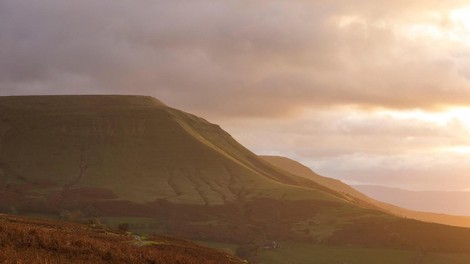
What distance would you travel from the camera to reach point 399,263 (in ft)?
647

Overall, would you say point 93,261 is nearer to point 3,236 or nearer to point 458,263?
point 3,236

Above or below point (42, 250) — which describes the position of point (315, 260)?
below

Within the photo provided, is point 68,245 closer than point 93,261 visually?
No

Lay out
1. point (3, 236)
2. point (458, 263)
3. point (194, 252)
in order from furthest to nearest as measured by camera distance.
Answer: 1. point (458, 263)
2. point (194, 252)
3. point (3, 236)

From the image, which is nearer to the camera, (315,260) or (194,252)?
(194,252)

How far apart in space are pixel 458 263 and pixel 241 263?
175306 millimetres

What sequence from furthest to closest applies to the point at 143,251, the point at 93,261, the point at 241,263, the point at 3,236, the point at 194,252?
1. the point at 241,263
2. the point at 194,252
3. the point at 143,251
4. the point at 3,236
5. the point at 93,261

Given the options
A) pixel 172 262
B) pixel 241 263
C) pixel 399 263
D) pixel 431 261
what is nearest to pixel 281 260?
pixel 399 263

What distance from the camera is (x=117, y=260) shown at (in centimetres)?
3359

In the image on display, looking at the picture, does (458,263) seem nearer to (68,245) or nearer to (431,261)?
(431,261)

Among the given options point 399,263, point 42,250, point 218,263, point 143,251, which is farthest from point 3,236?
point 399,263

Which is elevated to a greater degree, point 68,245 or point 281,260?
point 68,245

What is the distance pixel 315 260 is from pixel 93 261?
176681 millimetres

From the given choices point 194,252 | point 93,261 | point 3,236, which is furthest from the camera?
point 194,252
